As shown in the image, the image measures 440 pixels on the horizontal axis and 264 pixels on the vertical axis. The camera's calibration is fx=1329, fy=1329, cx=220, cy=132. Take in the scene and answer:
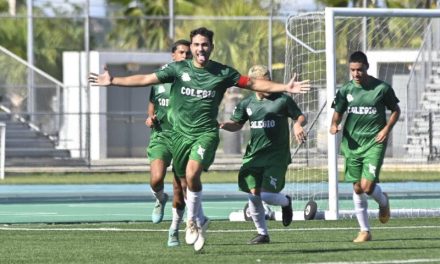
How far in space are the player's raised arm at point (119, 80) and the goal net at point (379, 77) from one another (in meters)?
5.58

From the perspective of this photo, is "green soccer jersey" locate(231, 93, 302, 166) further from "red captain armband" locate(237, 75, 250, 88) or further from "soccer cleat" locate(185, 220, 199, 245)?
"soccer cleat" locate(185, 220, 199, 245)

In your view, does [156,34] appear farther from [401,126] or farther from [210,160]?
[210,160]

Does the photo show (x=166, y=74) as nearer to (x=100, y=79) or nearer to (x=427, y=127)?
(x=100, y=79)

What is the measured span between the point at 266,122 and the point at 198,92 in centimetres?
176

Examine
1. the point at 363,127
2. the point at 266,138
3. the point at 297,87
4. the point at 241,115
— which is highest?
the point at 297,87

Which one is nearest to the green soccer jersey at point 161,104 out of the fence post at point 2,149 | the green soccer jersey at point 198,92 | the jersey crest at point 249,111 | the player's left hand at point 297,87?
the jersey crest at point 249,111

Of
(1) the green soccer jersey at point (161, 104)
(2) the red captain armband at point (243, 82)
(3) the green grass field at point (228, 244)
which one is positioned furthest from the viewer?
(1) the green soccer jersey at point (161, 104)

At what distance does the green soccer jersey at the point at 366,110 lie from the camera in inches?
567

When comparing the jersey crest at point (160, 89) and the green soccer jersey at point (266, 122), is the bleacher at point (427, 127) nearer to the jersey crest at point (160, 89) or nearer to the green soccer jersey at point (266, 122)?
the jersey crest at point (160, 89)

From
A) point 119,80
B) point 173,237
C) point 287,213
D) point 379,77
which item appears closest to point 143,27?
point 379,77

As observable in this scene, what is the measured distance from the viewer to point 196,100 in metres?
12.9

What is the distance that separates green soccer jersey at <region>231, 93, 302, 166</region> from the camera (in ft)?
47.4

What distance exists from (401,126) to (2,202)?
25.6 feet

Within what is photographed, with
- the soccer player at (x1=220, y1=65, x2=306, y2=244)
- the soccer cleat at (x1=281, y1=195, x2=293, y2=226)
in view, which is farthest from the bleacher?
the soccer player at (x1=220, y1=65, x2=306, y2=244)
